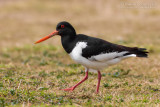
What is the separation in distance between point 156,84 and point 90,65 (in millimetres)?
2237

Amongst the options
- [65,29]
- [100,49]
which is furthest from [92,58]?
[65,29]

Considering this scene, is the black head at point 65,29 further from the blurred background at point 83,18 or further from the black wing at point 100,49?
the blurred background at point 83,18

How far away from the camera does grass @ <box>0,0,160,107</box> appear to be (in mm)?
6359

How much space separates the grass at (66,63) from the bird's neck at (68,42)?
42.5 inches

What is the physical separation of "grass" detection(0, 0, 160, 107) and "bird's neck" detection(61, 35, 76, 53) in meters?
1.08

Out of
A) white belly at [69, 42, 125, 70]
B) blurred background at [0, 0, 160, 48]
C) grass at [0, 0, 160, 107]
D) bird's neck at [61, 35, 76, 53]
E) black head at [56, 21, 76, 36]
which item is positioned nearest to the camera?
grass at [0, 0, 160, 107]

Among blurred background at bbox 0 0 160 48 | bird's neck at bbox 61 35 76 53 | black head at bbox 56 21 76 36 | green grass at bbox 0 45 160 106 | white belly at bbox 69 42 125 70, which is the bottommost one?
green grass at bbox 0 45 160 106

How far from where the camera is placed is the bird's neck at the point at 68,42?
703cm

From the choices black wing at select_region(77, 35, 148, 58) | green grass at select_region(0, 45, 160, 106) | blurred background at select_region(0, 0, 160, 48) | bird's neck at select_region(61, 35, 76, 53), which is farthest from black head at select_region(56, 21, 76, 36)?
blurred background at select_region(0, 0, 160, 48)

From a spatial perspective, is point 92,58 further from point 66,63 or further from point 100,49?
point 66,63

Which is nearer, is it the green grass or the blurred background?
the green grass

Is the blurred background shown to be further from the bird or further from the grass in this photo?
the bird

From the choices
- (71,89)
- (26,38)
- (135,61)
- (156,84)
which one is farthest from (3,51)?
(156,84)

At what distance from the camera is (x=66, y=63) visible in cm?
1109
